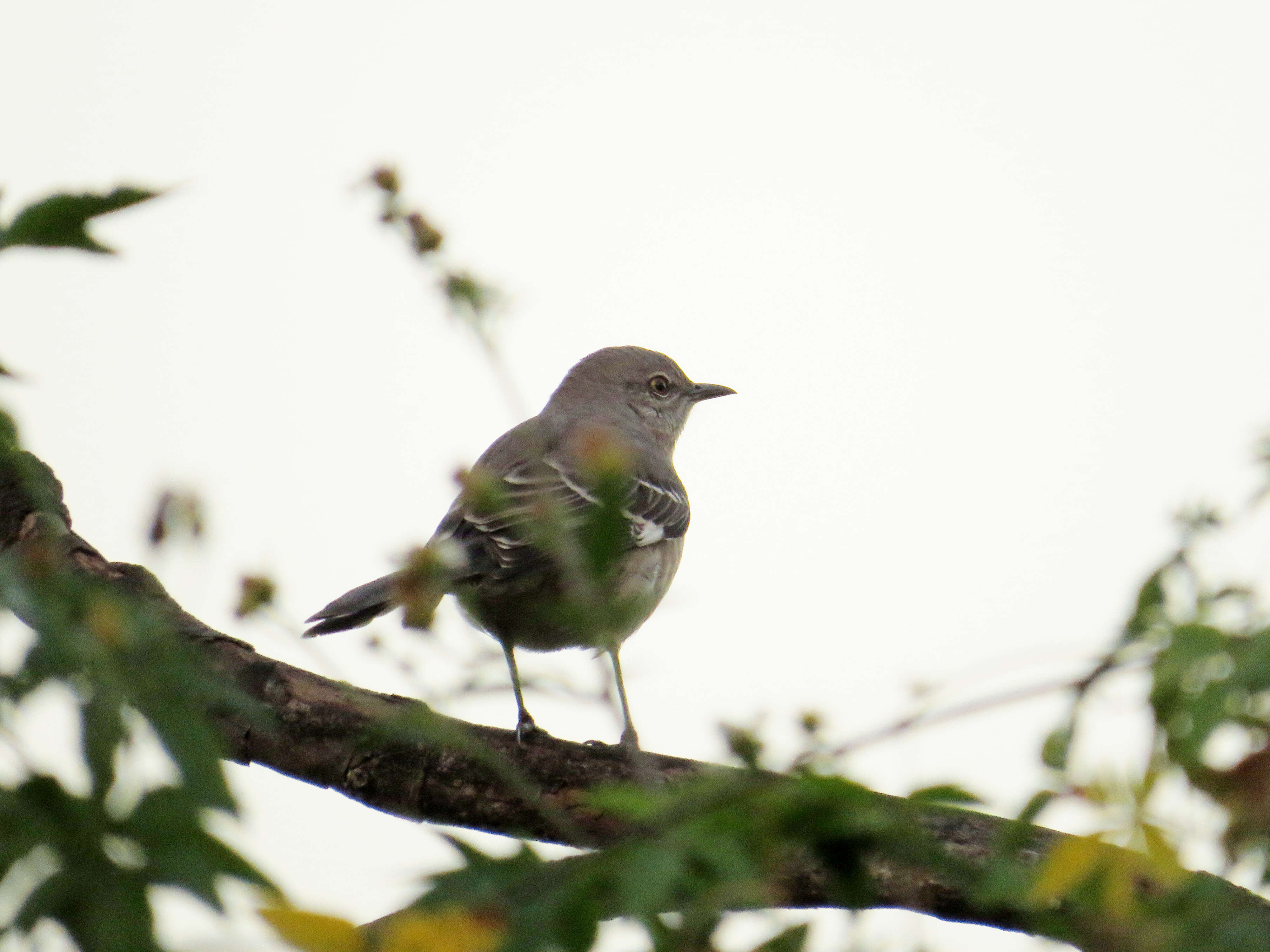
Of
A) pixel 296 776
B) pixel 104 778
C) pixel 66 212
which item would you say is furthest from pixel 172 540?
pixel 296 776

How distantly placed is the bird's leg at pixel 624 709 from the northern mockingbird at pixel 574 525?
0.02 metres

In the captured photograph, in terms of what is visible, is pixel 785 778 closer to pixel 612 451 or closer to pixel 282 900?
pixel 612 451

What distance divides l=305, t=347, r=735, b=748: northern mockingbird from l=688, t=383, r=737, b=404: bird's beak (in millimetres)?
11

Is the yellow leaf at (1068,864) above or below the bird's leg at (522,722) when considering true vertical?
below

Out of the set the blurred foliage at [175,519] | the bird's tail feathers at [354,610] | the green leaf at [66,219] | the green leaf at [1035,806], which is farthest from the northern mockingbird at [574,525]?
the green leaf at [66,219]

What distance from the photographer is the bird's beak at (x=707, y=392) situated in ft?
35.0

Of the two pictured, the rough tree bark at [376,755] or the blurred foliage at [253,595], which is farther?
the rough tree bark at [376,755]

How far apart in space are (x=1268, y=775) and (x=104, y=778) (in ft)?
4.50

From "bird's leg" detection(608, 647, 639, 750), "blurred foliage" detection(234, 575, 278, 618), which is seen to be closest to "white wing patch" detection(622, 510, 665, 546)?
"bird's leg" detection(608, 647, 639, 750)

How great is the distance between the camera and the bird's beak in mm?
10672

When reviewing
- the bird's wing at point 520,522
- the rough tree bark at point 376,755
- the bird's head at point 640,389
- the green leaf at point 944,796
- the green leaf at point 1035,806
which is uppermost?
the bird's head at point 640,389

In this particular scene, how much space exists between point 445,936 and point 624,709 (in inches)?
178

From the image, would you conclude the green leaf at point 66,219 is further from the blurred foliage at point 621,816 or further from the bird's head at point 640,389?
the bird's head at point 640,389

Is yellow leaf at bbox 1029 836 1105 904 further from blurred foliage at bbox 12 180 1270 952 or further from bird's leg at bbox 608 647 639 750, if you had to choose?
bird's leg at bbox 608 647 639 750
